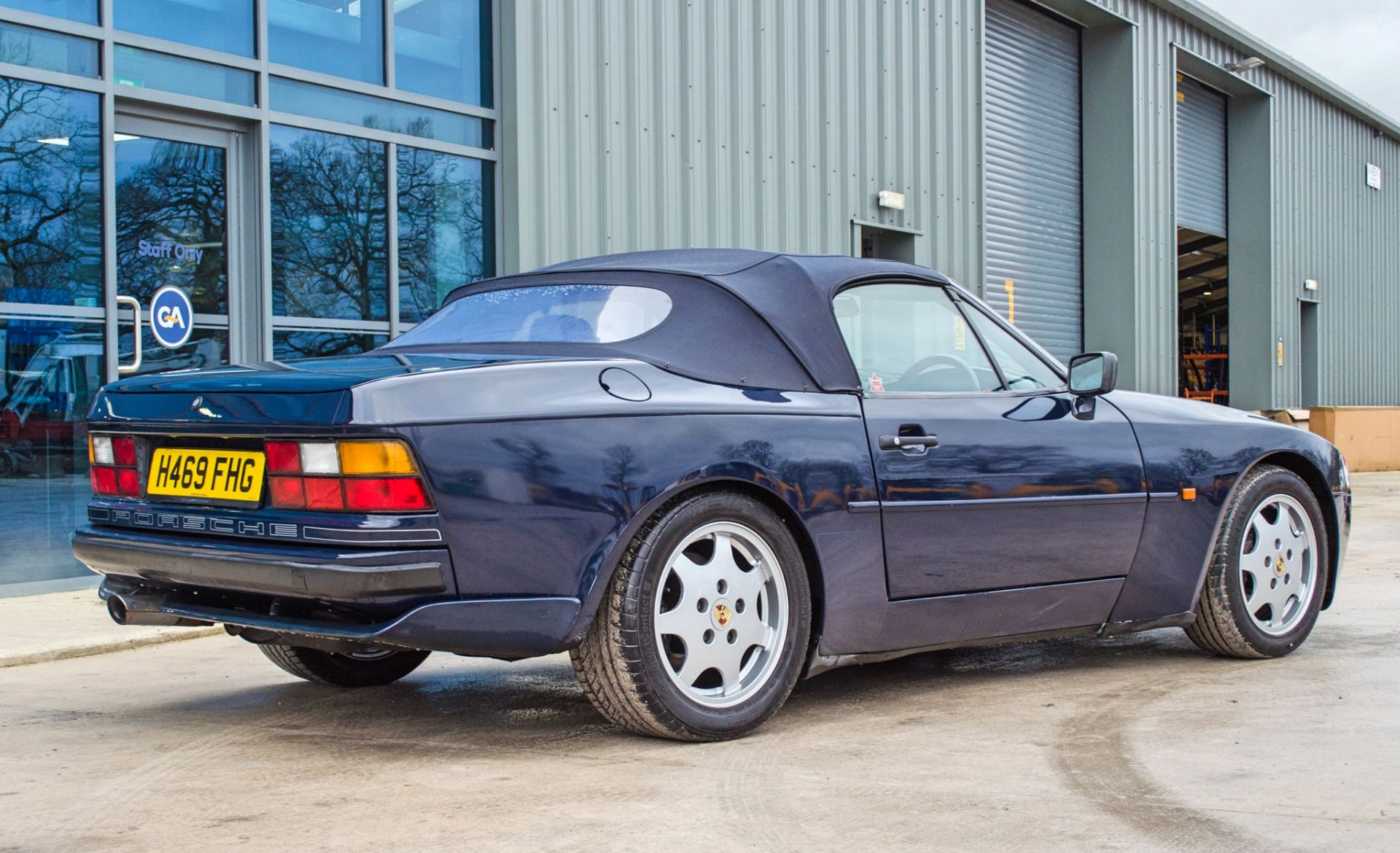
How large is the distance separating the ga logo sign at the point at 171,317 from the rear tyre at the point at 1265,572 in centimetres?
565

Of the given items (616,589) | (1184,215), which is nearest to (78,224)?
(616,589)

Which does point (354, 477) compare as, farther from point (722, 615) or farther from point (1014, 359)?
point (1014, 359)

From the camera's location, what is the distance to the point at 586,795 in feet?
11.3

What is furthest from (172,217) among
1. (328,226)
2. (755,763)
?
(755,763)

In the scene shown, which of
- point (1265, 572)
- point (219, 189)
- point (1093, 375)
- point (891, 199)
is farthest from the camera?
point (891, 199)

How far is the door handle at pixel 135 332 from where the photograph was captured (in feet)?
26.5

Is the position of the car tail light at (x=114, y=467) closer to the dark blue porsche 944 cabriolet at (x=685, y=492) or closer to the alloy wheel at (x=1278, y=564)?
the dark blue porsche 944 cabriolet at (x=685, y=492)

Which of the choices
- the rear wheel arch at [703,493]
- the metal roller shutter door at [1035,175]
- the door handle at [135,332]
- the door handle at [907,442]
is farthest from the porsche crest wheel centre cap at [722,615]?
the metal roller shutter door at [1035,175]

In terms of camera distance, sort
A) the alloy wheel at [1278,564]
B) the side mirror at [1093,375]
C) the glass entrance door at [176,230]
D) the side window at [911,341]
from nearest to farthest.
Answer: the side window at [911,341] → the side mirror at [1093,375] → the alloy wheel at [1278,564] → the glass entrance door at [176,230]

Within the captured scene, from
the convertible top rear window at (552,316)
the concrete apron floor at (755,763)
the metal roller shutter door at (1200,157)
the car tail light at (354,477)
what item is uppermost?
the metal roller shutter door at (1200,157)

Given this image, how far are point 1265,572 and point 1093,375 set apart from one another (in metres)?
1.11

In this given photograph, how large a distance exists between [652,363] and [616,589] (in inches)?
25.9

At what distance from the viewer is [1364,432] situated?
22188 mm

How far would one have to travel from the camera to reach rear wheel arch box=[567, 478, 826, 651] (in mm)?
3727
